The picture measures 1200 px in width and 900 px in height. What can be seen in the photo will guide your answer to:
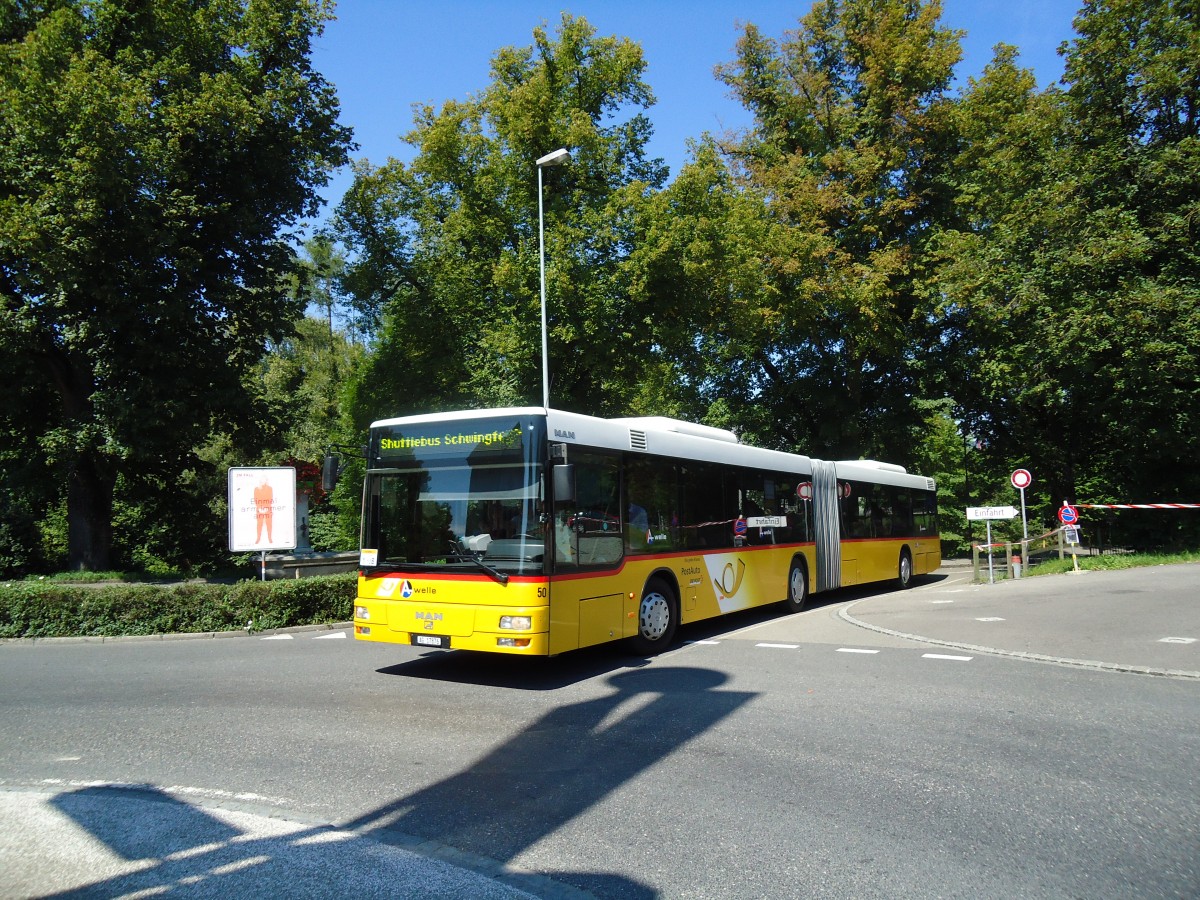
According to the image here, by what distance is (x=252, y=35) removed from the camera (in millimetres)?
20922

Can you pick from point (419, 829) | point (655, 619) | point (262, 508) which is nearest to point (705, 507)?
point (655, 619)

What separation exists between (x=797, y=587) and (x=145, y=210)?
15669 millimetres

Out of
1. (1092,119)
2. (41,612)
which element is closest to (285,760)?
(41,612)

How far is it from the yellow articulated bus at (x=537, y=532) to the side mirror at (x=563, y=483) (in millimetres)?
13

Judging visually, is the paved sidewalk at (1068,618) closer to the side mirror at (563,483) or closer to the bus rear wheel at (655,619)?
the bus rear wheel at (655,619)

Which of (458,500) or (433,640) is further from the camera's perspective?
(458,500)

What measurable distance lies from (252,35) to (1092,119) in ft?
77.9

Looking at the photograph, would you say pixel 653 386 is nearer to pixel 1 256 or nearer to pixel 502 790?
pixel 1 256

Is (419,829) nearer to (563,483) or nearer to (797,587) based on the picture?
(563,483)

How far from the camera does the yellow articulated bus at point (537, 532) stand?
8367mm

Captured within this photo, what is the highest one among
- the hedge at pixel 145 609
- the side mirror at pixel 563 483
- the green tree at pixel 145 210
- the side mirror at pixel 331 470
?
the green tree at pixel 145 210

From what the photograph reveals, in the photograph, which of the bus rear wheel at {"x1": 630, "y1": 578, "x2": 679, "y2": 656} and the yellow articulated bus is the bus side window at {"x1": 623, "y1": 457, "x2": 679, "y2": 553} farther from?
the bus rear wheel at {"x1": 630, "y1": 578, "x2": 679, "y2": 656}

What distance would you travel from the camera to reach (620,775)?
5441mm

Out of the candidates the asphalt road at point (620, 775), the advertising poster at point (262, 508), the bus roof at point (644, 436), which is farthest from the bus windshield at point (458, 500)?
the advertising poster at point (262, 508)
